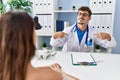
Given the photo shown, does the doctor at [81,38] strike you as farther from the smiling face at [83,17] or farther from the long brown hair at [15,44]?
the long brown hair at [15,44]

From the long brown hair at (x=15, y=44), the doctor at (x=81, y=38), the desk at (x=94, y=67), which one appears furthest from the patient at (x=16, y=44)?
the doctor at (x=81, y=38)

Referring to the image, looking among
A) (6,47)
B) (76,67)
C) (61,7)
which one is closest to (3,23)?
(6,47)

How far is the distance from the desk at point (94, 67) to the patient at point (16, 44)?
25.3 inches

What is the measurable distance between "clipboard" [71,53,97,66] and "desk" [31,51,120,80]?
→ 0.13ft

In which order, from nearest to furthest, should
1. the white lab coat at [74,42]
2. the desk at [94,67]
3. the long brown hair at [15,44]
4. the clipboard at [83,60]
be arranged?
the long brown hair at [15,44] → the desk at [94,67] → the clipboard at [83,60] → the white lab coat at [74,42]

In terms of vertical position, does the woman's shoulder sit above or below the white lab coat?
above

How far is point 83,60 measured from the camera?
1.76 meters

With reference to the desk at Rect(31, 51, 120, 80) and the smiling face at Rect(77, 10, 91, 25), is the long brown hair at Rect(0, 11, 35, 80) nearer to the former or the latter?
the desk at Rect(31, 51, 120, 80)

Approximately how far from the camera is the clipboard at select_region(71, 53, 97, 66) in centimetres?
166

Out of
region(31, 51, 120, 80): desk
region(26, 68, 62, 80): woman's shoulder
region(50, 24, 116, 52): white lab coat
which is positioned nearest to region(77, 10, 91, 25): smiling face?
region(50, 24, 116, 52): white lab coat

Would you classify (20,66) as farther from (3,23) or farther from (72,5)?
(72,5)

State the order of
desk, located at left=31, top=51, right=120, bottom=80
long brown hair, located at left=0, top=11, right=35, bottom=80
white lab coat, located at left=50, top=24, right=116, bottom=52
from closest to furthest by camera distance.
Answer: long brown hair, located at left=0, top=11, right=35, bottom=80 < desk, located at left=31, top=51, right=120, bottom=80 < white lab coat, located at left=50, top=24, right=116, bottom=52

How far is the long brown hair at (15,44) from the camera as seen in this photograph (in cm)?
74

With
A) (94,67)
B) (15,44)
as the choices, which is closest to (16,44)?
(15,44)
